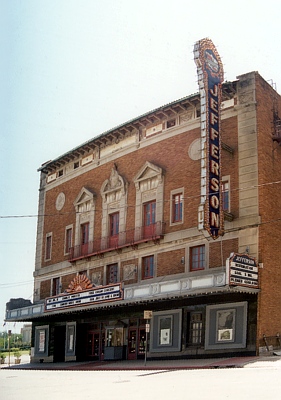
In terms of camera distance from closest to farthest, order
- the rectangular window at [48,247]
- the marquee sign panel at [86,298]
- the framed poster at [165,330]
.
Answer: the framed poster at [165,330], the marquee sign panel at [86,298], the rectangular window at [48,247]

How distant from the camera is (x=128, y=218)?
3609cm

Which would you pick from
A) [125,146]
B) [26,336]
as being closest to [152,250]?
[125,146]

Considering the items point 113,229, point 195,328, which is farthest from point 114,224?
point 195,328

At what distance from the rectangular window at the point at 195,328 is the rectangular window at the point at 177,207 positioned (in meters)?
5.35

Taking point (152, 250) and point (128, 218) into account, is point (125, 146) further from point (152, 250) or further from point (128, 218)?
point (152, 250)

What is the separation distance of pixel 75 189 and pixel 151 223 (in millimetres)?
9320

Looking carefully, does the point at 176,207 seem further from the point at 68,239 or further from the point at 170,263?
the point at 68,239

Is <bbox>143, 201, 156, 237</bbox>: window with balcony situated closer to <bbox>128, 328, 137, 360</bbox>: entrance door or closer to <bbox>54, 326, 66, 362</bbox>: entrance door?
<bbox>128, 328, 137, 360</bbox>: entrance door

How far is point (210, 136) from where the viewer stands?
2895cm

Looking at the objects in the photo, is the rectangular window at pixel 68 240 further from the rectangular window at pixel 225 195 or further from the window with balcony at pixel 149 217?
the rectangular window at pixel 225 195

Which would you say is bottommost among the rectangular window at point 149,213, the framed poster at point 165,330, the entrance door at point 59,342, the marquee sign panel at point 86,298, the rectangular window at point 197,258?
the entrance door at point 59,342

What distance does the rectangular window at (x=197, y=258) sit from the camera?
30.9 m

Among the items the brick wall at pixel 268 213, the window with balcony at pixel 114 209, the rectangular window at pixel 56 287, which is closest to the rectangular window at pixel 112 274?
the window with balcony at pixel 114 209

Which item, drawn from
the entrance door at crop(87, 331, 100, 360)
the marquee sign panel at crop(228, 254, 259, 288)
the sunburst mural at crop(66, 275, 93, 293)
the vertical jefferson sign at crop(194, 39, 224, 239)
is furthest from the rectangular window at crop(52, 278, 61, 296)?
the marquee sign panel at crop(228, 254, 259, 288)
